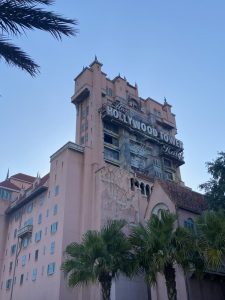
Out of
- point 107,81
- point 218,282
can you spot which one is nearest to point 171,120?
point 107,81

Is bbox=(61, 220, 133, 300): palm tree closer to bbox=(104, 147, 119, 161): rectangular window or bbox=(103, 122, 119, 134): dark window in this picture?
bbox=(104, 147, 119, 161): rectangular window

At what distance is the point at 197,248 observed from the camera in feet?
70.9

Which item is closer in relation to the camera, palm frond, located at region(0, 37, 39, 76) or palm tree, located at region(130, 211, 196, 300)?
palm frond, located at region(0, 37, 39, 76)

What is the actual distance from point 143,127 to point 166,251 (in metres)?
48.9

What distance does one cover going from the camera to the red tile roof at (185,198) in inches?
1375

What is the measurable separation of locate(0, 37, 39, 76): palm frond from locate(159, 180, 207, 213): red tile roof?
25.5 meters

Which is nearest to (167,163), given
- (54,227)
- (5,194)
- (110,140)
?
(110,140)

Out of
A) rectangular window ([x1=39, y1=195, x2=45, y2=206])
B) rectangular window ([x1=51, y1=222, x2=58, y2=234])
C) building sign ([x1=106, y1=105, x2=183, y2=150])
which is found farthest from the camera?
building sign ([x1=106, y1=105, x2=183, y2=150])

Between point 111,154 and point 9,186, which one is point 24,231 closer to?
point 9,186

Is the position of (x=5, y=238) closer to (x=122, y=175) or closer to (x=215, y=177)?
(x=122, y=175)

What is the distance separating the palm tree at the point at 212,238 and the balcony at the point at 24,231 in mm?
37838

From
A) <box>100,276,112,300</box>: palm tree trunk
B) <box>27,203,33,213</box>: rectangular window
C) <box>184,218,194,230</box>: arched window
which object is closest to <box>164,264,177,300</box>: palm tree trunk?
<box>100,276,112,300</box>: palm tree trunk

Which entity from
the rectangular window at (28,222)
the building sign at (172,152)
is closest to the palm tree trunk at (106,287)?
the rectangular window at (28,222)

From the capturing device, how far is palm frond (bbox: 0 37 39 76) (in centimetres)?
1173
